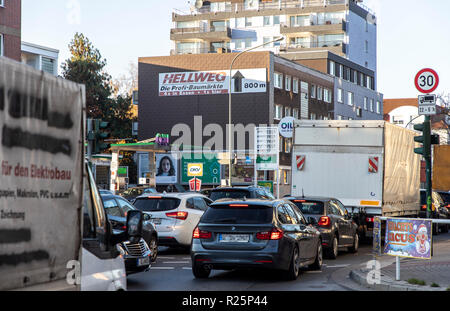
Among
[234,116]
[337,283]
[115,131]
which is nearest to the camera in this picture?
[337,283]

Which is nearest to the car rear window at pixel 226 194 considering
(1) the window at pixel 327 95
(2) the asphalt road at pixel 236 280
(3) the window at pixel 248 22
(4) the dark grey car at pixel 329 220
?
(4) the dark grey car at pixel 329 220

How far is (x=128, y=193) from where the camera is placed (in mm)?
41312

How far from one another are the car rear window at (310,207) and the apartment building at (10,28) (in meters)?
23.9

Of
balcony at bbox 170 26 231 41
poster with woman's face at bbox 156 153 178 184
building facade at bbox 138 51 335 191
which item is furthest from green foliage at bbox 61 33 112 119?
balcony at bbox 170 26 231 41

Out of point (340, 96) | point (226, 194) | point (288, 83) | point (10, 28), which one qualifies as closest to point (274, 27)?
point (340, 96)

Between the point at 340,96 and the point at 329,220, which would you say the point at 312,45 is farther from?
the point at 329,220

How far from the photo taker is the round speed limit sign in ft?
58.6

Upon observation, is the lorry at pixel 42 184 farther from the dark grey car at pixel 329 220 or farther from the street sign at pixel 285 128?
the street sign at pixel 285 128

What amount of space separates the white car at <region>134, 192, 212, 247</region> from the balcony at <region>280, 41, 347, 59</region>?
71.4 metres

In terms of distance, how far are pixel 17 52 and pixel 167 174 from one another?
24875 millimetres

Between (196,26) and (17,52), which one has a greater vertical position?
(196,26)
